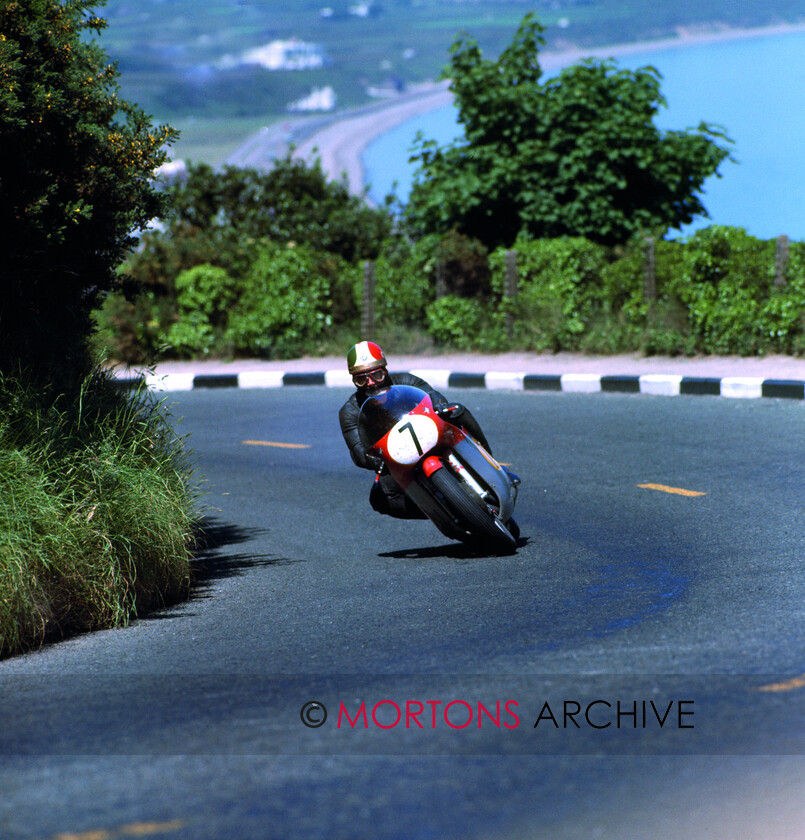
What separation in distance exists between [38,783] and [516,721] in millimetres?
1625

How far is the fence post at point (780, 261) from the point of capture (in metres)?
18.0

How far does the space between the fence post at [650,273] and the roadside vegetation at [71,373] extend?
11895 mm

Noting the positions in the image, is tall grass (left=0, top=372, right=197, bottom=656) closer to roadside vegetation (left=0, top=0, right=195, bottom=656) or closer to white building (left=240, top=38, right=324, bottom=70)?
roadside vegetation (left=0, top=0, right=195, bottom=656)

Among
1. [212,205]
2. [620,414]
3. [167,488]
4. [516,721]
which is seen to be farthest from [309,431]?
[212,205]

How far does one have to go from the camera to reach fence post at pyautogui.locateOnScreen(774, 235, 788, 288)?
18.0 m

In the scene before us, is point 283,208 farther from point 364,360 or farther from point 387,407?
point 387,407

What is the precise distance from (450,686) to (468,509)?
2.85 meters

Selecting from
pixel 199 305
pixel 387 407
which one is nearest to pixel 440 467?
pixel 387 407

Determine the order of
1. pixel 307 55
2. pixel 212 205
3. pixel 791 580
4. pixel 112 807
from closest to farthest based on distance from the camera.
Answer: pixel 112 807, pixel 791 580, pixel 212 205, pixel 307 55

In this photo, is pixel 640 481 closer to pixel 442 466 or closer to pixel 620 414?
pixel 442 466

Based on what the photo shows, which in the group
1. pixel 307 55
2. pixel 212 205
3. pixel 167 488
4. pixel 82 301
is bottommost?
pixel 167 488

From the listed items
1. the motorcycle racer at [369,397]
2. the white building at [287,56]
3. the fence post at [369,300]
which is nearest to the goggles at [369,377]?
the motorcycle racer at [369,397]

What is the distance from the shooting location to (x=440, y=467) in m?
7.89

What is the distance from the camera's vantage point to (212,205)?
27.1 meters
